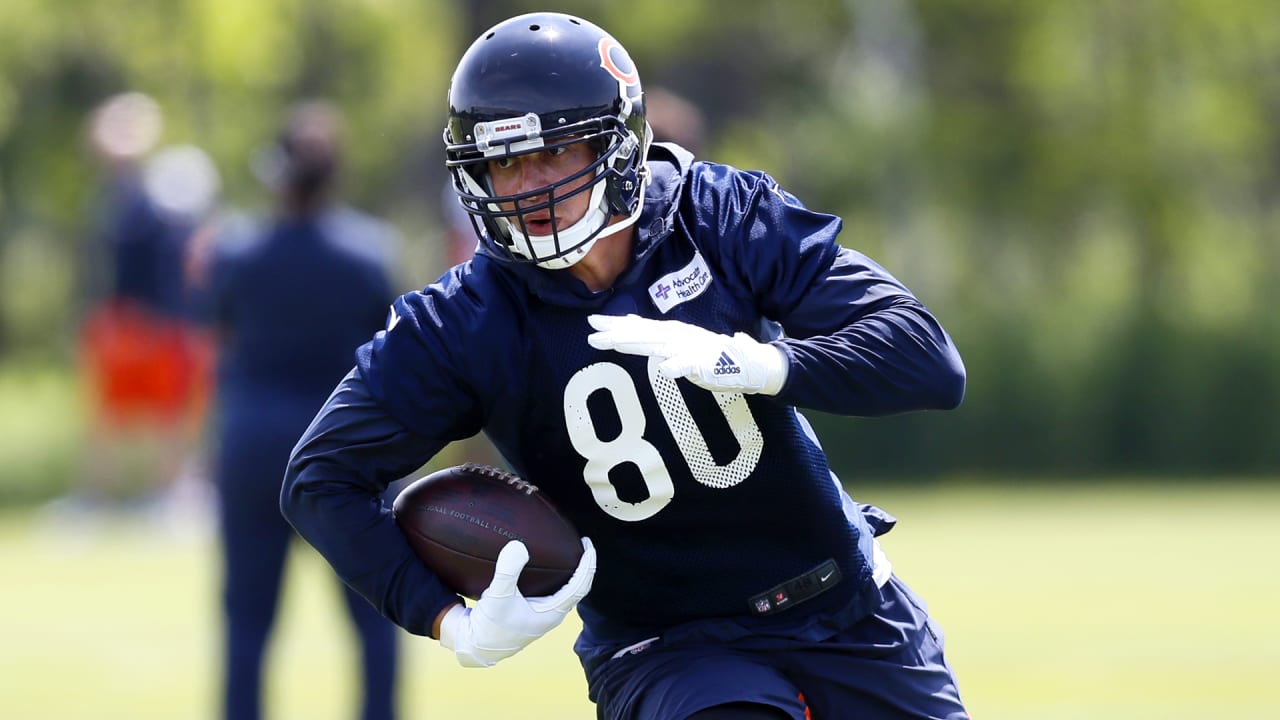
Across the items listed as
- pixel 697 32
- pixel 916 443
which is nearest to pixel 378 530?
pixel 916 443

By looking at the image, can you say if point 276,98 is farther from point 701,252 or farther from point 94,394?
point 701,252

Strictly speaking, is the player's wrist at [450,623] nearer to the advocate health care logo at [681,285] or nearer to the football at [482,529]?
the football at [482,529]

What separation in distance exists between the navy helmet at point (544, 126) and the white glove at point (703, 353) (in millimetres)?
218

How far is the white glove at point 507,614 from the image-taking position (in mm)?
3328

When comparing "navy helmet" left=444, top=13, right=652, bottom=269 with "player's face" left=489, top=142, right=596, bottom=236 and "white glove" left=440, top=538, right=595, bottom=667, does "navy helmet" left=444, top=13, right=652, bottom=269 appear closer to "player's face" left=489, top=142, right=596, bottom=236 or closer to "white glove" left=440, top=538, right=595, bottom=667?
"player's face" left=489, top=142, right=596, bottom=236

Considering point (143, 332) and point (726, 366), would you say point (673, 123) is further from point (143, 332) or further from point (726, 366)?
point (143, 332)

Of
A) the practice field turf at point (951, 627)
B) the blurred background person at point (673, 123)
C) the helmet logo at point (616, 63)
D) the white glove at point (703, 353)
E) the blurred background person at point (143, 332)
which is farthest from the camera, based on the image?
the blurred background person at point (143, 332)

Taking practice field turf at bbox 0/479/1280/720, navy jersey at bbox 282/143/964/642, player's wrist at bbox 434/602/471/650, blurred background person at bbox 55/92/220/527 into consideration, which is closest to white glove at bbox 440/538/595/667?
player's wrist at bbox 434/602/471/650

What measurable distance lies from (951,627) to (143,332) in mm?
6266

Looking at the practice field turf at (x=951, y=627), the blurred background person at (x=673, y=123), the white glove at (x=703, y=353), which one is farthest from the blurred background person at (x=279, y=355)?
the white glove at (x=703, y=353)

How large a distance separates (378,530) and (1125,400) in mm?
13244

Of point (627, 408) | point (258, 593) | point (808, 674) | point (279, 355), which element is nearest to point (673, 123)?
point (279, 355)

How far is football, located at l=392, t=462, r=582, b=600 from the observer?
3404mm

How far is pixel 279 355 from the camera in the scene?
19.2 ft
